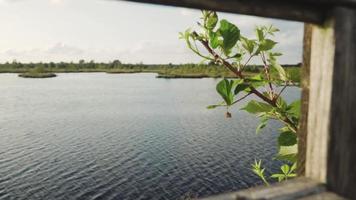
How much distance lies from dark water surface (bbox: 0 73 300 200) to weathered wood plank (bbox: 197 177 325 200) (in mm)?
16326

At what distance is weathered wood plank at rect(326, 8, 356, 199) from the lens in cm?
102

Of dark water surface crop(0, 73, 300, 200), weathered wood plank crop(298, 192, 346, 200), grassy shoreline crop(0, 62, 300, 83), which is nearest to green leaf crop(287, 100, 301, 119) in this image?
weathered wood plank crop(298, 192, 346, 200)

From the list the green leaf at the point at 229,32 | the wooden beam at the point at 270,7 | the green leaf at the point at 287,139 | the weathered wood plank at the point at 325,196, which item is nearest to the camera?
the wooden beam at the point at 270,7

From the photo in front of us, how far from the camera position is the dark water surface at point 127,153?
1823 cm

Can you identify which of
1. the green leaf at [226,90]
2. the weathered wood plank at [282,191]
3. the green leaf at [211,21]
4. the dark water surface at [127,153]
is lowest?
the dark water surface at [127,153]

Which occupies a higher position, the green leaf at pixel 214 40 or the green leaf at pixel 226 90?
the green leaf at pixel 214 40

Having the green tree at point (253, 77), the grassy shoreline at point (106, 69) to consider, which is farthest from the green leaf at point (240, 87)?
the grassy shoreline at point (106, 69)

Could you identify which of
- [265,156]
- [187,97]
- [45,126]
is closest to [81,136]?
[45,126]

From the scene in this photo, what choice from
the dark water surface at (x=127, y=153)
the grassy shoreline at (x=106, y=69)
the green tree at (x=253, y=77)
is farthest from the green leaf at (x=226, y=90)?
the grassy shoreline at (x=106, y=69)

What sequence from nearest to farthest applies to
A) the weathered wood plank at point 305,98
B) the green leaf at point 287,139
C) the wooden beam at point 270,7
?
the wooden beam at point 270,7 → the weathered wood plank at point 305,98 → the green leaf at point 287,139

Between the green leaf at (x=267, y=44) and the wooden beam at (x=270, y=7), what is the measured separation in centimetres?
74

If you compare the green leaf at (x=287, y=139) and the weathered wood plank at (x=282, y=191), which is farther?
the green leaf at (x=287, y=139)

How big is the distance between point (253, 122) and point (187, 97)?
18.1m

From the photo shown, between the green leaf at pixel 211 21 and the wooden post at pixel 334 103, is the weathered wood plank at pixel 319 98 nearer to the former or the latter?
the wooden post at pixel 334 103
